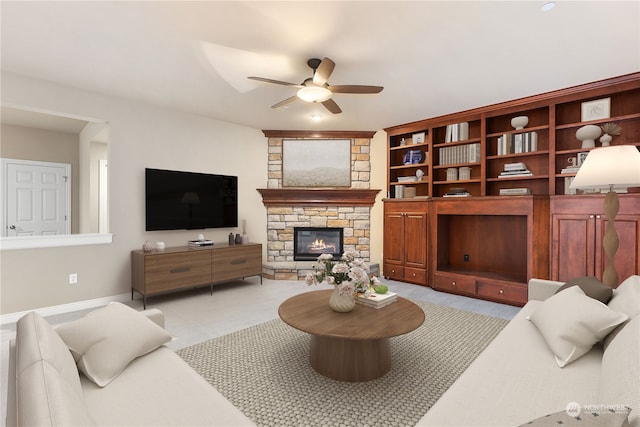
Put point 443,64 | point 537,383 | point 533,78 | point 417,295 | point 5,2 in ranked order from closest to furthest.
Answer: point 537,383 < point 5,2 < point 443,64 < point 533,78 < point 417,295

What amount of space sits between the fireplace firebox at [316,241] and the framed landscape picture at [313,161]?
0.79 metres

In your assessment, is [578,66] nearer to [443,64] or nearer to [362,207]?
[443,64]

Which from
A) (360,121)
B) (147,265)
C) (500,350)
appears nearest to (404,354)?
(500,350)

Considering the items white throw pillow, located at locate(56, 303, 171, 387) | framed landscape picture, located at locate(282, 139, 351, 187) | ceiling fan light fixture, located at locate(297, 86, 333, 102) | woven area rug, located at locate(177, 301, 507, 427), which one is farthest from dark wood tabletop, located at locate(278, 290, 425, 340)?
framed landscape picture, located at locate(282, 139, 351, 187)

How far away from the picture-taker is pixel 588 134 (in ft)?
11.3

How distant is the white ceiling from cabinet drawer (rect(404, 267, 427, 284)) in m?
2.41

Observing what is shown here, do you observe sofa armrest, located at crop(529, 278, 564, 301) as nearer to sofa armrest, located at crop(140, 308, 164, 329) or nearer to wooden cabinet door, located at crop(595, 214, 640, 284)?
wooden cabinet door, located at crop(595, 214, 640, 284)

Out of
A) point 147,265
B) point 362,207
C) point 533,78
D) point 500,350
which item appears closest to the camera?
point 500,350

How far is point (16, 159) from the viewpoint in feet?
15.6

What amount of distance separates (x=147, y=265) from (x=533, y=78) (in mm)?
4588

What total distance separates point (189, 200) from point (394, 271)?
10.7 ft

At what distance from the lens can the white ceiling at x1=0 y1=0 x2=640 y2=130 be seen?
214 centimetres

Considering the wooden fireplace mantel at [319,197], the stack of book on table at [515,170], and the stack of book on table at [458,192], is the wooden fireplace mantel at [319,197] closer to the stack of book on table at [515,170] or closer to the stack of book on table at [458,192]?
the stack of book on table at [458,192]

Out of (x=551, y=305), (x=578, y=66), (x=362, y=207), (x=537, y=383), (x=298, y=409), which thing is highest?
(x=578, y=66)
